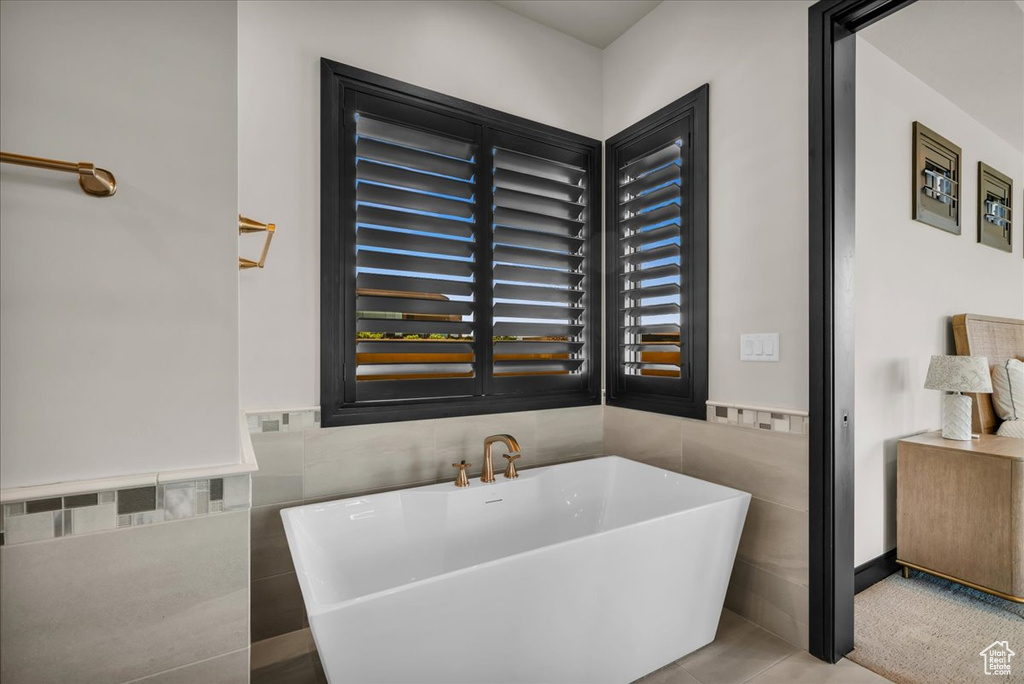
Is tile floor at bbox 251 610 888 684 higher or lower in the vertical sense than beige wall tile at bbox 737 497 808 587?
lower

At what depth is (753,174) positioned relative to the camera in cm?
206

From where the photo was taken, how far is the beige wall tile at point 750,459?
187 centimetres

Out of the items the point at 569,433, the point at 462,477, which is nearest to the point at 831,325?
the point at 569,433

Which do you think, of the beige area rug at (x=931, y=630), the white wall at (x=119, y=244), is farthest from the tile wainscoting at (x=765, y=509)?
the white wall at (x=119, y=244)

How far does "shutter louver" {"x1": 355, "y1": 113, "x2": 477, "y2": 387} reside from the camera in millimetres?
2137

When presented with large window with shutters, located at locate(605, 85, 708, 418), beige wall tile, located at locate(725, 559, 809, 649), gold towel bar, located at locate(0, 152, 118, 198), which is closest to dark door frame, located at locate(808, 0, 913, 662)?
beige wall tile, located at locate(725, 559, 809, 649)

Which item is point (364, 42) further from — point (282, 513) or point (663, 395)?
point (663, 395)

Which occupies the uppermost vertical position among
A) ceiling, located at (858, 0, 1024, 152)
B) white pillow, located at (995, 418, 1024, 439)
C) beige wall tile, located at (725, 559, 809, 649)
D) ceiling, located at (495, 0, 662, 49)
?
ceiling, located at (495, 0, 662, 49)

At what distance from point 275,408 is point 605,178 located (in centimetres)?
212

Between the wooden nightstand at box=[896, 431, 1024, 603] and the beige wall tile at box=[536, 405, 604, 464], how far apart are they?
154 centimetres

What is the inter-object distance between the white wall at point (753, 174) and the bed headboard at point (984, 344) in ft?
5.44

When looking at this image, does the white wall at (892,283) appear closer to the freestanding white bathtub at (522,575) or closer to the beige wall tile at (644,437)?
the beige wall tile at (644,437)

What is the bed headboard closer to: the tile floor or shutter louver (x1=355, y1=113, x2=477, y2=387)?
the tile floor

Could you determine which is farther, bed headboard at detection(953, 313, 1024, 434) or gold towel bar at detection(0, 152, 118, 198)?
bed headboard at detection(953, 313, 1024, 434)
